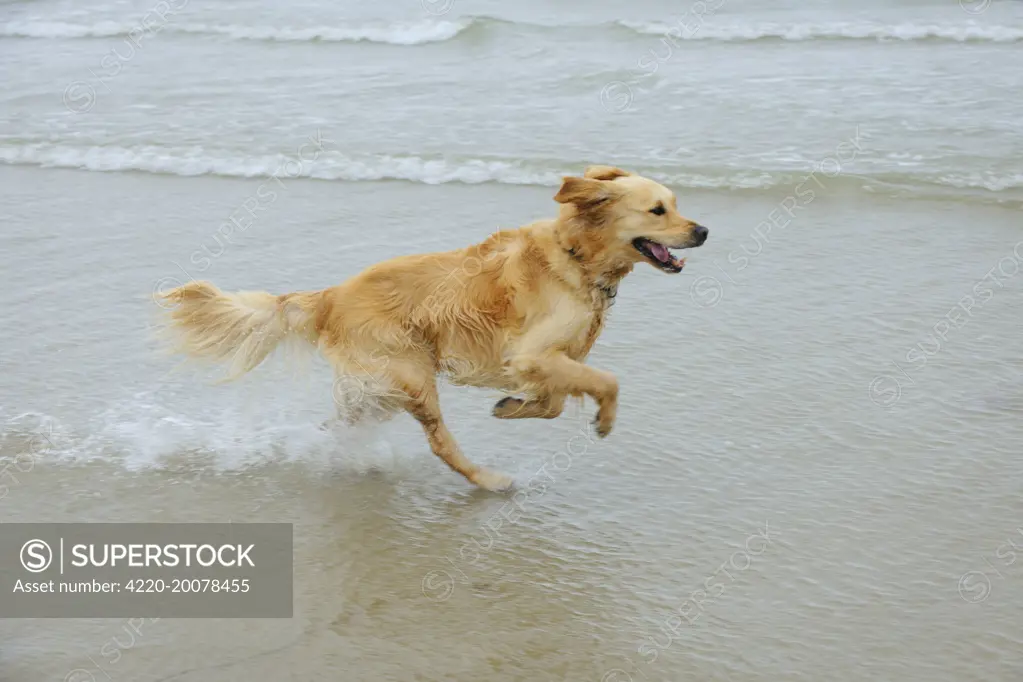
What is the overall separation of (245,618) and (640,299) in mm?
3671

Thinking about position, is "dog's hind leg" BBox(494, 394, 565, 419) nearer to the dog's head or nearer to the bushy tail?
the dog's head

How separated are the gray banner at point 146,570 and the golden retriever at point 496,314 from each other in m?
0.83

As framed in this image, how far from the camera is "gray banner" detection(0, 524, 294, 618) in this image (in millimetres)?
4492

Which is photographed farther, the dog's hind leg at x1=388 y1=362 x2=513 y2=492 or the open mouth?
the dog's hind leg at x1=388 y1=362 x2=513 y2=492

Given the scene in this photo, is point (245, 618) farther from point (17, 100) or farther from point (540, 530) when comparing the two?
point (17, 100)

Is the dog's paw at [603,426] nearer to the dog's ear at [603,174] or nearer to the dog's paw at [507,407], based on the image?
the dog's paw at [507,407]

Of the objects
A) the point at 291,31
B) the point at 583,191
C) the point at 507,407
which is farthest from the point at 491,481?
the point at 291,31

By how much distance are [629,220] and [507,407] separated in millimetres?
1035

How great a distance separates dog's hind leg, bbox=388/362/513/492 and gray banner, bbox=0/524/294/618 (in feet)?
2.53

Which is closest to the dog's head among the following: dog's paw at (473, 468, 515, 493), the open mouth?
the open mouth

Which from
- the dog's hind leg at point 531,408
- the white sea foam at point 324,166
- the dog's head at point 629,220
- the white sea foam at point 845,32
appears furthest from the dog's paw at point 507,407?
the white sea foam at point 845,32

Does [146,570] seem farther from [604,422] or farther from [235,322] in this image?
[604,422]

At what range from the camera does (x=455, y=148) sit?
10531 millimetres

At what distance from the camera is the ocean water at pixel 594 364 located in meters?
4.35
